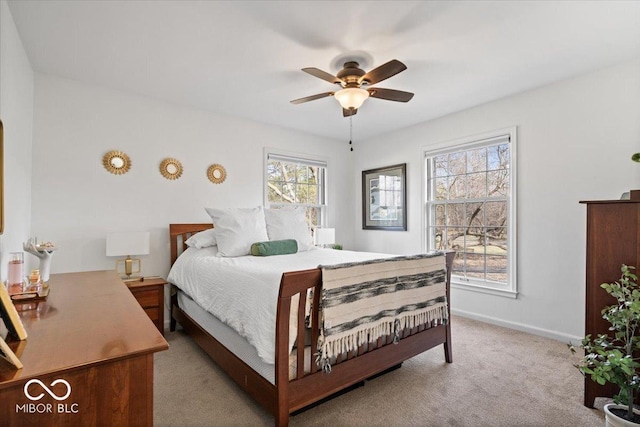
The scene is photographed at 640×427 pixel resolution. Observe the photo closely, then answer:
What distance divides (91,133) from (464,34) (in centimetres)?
344

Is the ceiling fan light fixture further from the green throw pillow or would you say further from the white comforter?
the green throw pillow

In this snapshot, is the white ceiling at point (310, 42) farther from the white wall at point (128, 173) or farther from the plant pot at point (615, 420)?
the plant pot at point (615, 420)

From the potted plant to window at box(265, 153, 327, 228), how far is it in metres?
3.55

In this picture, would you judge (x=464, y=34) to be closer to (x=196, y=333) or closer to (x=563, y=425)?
(x=563, y=425)

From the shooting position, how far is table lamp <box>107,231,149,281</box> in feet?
9.66

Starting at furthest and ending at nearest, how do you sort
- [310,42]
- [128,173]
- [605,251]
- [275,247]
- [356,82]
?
[128,173] < [275,247] < [356,82] < [310,42] < [605,251]

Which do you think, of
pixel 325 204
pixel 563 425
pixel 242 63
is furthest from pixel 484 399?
pixel 325 204

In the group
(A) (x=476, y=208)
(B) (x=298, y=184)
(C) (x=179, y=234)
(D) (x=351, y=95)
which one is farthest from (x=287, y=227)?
(A) (x=476, y=208)

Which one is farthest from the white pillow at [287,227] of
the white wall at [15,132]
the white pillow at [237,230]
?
the white wall at [15,132]

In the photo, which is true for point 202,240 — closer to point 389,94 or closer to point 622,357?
point 389,94

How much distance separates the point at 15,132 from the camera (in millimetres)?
2211

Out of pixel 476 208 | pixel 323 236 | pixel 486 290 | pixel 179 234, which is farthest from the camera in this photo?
pixel 323 236

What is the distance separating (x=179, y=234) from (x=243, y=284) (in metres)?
1.80

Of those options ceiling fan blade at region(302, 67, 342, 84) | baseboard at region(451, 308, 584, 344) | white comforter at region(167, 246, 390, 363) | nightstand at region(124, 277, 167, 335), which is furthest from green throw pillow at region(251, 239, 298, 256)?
baseboard at region(451, 308, 584, 344)
